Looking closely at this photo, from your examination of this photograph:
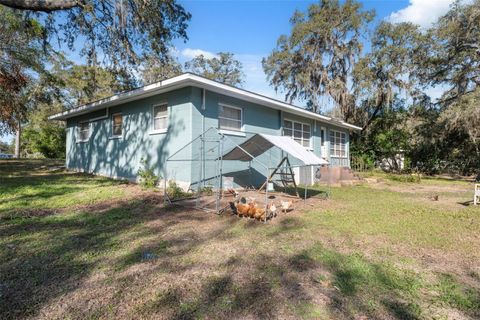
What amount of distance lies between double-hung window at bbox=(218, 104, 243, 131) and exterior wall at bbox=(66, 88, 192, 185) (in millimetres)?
1319

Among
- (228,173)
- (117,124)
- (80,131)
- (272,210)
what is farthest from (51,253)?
(80,131)

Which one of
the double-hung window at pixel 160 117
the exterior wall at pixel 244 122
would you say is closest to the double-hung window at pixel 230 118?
the exterior wall at pixel 244 122

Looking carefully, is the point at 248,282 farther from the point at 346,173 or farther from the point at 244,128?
the point at 346,173

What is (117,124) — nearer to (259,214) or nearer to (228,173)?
(228,173)

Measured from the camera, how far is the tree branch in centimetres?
669

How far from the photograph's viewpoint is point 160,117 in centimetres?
929

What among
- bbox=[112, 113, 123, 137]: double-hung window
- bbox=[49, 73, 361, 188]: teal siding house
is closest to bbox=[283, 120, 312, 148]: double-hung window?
bbox=[49, 73, 361, 188]: teal siding house

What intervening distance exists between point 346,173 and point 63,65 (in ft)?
69.0

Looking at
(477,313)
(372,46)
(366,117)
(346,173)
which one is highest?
(372,46)

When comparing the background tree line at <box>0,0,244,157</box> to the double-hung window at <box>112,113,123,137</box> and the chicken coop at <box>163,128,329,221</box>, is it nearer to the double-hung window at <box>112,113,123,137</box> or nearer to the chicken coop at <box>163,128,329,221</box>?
the double-hung window at <box>112,113,123,137</box>

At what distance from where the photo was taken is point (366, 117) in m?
21.6

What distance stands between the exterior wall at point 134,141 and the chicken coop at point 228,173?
23cm

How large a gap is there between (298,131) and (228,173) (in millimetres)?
5338

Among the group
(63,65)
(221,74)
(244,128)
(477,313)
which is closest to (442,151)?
(244,128)
